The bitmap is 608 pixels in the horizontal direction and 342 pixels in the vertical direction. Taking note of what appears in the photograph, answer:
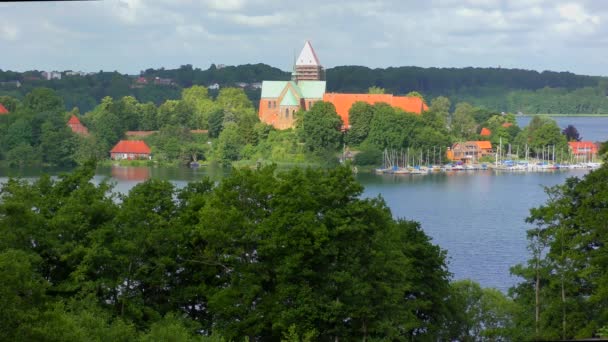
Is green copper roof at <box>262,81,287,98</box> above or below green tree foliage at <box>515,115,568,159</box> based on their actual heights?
above

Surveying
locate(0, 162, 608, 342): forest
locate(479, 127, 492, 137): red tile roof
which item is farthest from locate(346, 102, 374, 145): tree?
locate(0, 162, 608, 342): forest

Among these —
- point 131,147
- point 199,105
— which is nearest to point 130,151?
point 131,147

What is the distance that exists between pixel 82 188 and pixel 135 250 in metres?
0.99

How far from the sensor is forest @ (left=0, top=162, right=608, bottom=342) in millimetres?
7508

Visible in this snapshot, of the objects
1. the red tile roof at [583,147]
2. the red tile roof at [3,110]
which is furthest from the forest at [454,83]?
the red tile roof at [583,147]

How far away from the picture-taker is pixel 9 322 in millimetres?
5102

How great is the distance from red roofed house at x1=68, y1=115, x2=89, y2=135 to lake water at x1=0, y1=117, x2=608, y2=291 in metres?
4.45

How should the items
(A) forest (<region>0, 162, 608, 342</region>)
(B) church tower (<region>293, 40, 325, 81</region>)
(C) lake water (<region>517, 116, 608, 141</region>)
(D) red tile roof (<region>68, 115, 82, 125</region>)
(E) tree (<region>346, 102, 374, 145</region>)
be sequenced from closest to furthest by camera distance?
(A) forest (<region>0, 162, 608, 342</region>) → (E) tree (<region>346, 102, 374, 145</region>) → (D) red tile roof (<region>68, 115, 82, 125</region>) → (B) church tower (<region>293, 40, 325, 81</region>) → (C) lake water (<region>517, 116, 608, 141</region>)

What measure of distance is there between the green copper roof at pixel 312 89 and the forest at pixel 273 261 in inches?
1149

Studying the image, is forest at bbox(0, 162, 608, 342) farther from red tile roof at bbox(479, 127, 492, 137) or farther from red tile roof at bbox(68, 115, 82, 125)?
red tile roof at bbox(479, 127, 492, 137)

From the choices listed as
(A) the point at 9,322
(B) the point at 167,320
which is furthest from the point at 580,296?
(A) the point at 9,322

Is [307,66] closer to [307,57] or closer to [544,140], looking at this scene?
[307,57]

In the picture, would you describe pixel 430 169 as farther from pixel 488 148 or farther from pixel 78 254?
pixel 78 254

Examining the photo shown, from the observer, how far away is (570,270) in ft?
24.6
